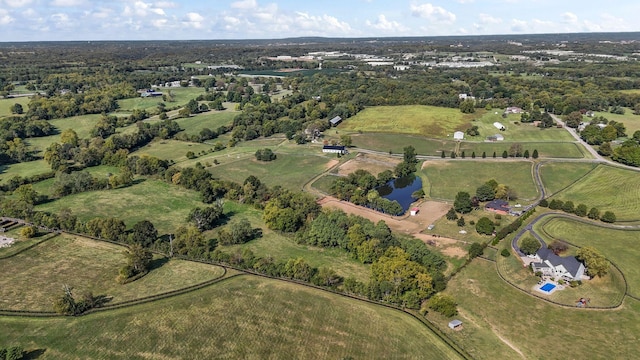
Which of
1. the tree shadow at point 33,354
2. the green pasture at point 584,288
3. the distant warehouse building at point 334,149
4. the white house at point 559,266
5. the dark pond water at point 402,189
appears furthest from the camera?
the distant warehouse building at point 334,149

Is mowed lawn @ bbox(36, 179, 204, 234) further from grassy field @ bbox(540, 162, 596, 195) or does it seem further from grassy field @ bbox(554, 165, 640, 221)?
grassy field @ bbox(554, 165, 640, 221)

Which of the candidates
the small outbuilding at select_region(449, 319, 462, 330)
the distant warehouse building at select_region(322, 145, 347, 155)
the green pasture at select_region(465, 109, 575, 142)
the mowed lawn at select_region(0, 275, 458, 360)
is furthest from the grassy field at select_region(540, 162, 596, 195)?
the mowed lawn at select_region(0, 275, 458, 360)

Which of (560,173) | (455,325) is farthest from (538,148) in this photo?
(455,325)

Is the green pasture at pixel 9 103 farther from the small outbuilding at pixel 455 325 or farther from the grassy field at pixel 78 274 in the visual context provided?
the small outbuilding at pixel 455 325

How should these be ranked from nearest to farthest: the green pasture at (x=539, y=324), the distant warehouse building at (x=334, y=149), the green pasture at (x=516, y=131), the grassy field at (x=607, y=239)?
1. the green pasture at (x=539, y=324)
2. the grassy field at (x=607, y=239)
3. the distant warehouse building at (x=334, y=149)
4. the green pasture at (x=516, y=131)

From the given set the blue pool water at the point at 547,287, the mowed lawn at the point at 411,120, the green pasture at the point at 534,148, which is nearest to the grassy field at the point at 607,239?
the blue pool water at the point at 547,287
